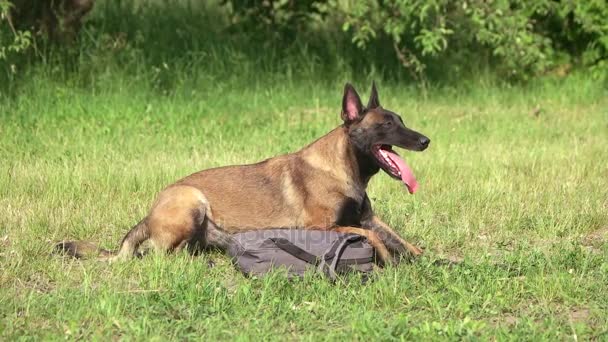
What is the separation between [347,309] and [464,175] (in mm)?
4130

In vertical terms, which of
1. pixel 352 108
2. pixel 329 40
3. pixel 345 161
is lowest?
pixel 329 40

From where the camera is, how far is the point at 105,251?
23.5ft

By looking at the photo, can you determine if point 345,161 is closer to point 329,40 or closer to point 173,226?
point 173,226

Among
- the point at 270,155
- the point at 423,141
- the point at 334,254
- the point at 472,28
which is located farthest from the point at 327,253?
the point at 472,28

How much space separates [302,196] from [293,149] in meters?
3.38

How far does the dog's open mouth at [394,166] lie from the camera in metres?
6.96

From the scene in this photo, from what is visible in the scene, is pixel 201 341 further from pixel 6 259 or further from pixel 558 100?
pixel 558 100

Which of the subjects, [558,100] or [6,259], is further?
[558,100]

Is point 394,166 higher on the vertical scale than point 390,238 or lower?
higher

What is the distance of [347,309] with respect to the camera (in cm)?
588

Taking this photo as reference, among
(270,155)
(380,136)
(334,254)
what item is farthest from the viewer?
(270,155)

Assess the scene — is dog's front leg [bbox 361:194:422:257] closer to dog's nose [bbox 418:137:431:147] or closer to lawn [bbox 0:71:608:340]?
lawn [bbox 0:71:608:340]

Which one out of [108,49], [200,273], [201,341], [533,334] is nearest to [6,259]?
[200,273]

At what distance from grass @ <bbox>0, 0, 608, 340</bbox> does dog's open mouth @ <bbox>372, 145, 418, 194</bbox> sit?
22.2 inches
